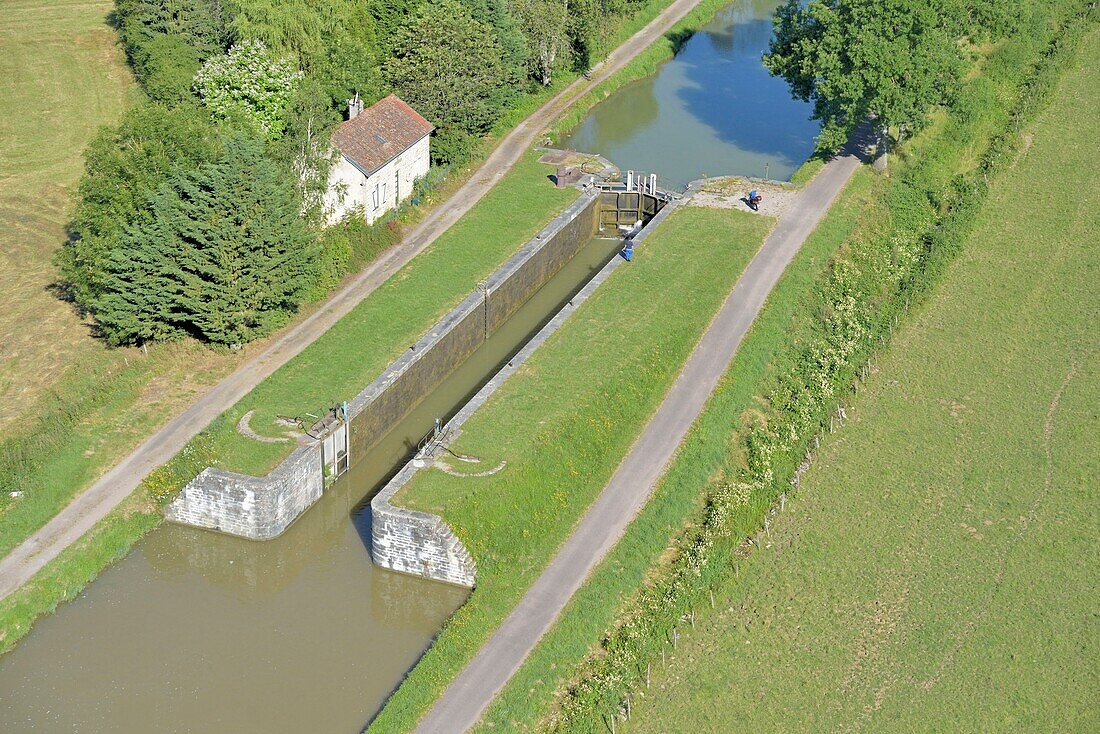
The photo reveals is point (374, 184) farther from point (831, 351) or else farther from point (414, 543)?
point (414, 543)

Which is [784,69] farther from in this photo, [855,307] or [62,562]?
[62,562]

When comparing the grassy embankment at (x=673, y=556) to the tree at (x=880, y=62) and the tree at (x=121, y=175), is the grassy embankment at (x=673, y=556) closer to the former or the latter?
the tree at (x=880, y=62)

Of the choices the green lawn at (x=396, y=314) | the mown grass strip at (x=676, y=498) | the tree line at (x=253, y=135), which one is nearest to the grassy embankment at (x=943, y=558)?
the mown grass strip at (x=676, y=498)

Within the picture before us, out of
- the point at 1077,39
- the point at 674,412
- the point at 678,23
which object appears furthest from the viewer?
the point at 678,23

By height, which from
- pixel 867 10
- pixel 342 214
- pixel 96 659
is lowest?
pixel 96 659

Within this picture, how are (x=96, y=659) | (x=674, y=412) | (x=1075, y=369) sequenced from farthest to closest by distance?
(x=1075, y=369) → (x=674, y=412) → (x=96, y=659)

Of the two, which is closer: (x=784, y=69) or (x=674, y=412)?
(x=674, y=412)

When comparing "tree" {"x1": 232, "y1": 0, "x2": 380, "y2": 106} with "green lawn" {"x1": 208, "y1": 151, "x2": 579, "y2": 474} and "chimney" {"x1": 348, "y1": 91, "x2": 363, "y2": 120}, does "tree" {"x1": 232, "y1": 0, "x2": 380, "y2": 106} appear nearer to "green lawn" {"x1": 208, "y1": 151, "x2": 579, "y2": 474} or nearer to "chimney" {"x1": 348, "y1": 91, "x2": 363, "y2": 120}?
"chimney" {"x1": 348, "y1": 91, "x2": 363, "y2": 120}

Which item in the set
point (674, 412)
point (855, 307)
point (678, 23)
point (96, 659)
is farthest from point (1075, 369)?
point (678, 23)
